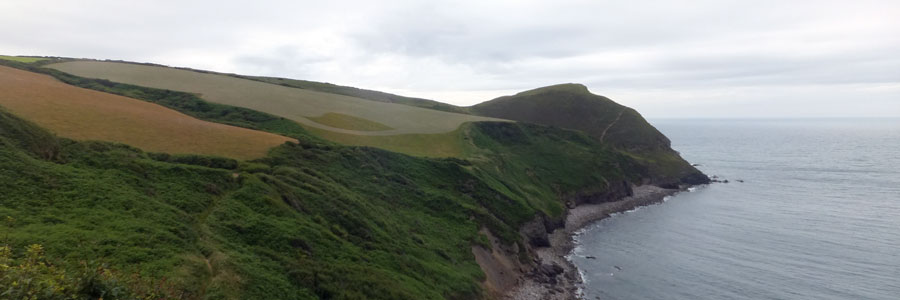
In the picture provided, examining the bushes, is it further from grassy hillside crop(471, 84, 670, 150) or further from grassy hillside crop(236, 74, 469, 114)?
grassy hillside crop(471, 84, 670, 150)

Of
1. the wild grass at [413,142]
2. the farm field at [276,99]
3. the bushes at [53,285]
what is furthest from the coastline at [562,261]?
the bushes at [53,285]

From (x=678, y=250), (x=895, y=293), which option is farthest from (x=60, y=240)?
(x=895, y=293)

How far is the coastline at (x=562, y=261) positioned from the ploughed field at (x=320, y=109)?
2550 cm

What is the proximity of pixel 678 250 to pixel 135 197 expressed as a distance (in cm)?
6648

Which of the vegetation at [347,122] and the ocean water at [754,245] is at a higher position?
the vegetation at [347,122]

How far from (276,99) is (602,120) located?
11232 centimetres

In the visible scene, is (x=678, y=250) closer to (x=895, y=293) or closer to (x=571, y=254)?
(x=571, y=254)

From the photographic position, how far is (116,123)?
47.7 m

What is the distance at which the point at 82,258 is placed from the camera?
2286 centimetres

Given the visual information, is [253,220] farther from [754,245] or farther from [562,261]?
[754,245]

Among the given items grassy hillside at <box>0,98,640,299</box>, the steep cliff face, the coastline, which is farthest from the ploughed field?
the steep cliff face

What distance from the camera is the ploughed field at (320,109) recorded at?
80000mm

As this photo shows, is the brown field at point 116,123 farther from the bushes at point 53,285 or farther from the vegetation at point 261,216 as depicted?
the bushes at point 53,285

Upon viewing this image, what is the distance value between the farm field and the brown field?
2500 cm
